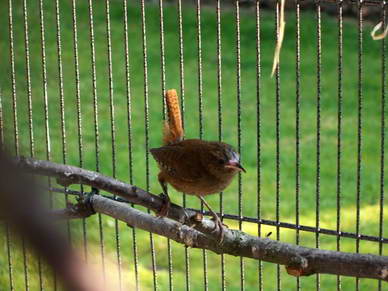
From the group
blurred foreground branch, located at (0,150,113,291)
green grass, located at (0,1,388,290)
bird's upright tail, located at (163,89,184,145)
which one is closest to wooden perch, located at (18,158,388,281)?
bird's upright tail, located at (163,89,184,145)

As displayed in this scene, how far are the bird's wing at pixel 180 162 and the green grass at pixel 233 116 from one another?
206 cm

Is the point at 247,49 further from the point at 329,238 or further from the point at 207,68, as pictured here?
the point at 329,238

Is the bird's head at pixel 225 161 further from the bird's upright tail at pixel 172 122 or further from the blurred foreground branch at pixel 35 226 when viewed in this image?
the blurred foreground branch at pixel 35 226

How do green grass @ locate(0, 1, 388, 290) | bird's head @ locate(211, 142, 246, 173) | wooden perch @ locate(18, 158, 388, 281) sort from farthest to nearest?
green grass @ locate(0, 1, 388, 290) → bird's head @ locate(211, 142, 246, 173) → wooden perch @ locate(18, 158, 388, 281)

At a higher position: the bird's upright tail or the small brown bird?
the bird's upright tail

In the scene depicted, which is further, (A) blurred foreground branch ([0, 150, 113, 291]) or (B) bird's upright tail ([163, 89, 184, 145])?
(B) bird's upright tail ([163, 89, 184, 145])

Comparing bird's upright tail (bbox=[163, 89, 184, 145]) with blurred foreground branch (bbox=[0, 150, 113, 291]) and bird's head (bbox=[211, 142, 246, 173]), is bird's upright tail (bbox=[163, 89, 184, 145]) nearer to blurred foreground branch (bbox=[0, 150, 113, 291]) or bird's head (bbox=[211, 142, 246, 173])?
bird's head (bbox=[211, 142, 246, 173])

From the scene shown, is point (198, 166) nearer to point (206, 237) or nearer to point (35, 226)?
point (206, 237)

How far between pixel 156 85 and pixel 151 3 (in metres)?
2.32

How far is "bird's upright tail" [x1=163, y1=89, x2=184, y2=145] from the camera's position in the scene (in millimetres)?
3389

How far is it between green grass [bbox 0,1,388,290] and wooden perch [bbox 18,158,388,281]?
2526 mm

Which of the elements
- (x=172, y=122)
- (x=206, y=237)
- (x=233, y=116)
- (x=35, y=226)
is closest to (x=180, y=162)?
(x=172, y=122)

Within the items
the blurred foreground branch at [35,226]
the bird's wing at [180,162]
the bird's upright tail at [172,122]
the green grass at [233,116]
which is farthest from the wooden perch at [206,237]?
the green grass at [233,116]

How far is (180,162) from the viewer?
10.4 feet
